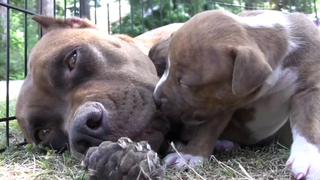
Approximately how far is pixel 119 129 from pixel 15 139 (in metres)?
1.89

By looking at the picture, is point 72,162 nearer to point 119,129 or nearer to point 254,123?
point 119,129

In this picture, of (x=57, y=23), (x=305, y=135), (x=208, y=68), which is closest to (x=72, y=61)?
(x=57, y=23)

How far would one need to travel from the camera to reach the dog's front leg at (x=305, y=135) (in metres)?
2.20

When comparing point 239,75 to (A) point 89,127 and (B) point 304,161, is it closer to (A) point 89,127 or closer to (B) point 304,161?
(B) point 304,161

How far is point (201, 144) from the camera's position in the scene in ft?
8.48

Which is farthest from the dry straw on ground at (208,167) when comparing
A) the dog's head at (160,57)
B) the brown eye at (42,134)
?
the dog's head at (160,57)

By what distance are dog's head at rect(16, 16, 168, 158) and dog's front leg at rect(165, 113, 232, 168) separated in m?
0.16

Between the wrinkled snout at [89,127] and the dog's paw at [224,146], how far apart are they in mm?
799

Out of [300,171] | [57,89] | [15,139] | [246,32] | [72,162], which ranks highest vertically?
[246,32]

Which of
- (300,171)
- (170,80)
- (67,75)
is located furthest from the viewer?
(67,75)

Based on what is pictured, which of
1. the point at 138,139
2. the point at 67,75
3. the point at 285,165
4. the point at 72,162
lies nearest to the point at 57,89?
the point at 67,75

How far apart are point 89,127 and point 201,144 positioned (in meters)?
0.65

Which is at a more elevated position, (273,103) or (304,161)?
(273,103)

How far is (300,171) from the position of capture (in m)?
2.18
